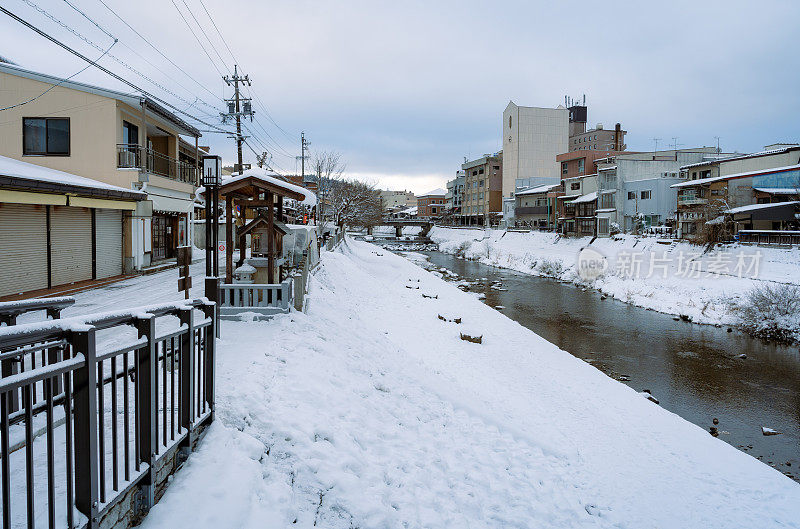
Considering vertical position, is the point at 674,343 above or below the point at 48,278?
below

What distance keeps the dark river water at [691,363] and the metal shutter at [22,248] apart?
56.7 ft

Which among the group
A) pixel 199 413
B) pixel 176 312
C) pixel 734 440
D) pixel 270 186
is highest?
pixel 270 186

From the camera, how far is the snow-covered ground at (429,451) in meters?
4.80

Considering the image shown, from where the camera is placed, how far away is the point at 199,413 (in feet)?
15.3

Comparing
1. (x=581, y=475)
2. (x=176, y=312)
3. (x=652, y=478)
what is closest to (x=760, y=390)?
(x=652, y=478)

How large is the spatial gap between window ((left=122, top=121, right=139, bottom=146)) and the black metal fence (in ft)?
53.3

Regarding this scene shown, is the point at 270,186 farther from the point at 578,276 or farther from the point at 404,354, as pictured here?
the point at 578,276

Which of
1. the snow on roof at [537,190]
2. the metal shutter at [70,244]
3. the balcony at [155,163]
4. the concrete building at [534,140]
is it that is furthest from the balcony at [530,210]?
the metal shutter at [70,244]

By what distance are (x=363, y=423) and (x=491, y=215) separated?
250 ft

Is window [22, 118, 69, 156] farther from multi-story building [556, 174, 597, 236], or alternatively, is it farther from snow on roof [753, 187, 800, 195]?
multi-story building [556, 174, 597, 236]

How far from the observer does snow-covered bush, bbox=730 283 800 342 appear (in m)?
18.8

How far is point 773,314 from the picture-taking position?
762 inches

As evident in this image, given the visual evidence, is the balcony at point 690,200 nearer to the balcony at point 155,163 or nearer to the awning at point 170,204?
the awning at point 170,204

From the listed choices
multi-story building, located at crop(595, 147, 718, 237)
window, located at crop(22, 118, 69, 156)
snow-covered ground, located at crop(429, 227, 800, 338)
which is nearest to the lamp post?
window, located at crop(22, 118, 69, 156)
